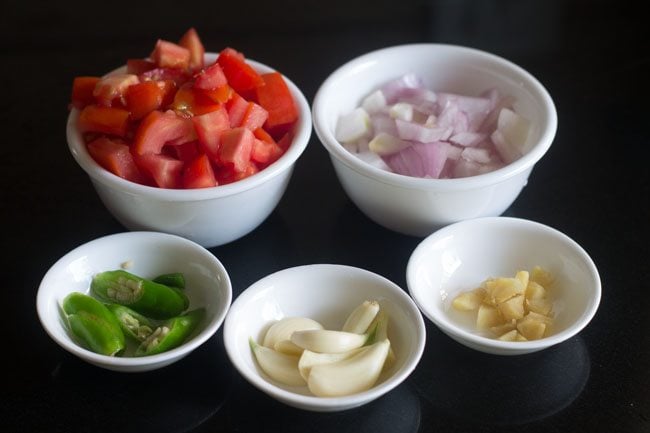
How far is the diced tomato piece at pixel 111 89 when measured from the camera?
61.5 inches

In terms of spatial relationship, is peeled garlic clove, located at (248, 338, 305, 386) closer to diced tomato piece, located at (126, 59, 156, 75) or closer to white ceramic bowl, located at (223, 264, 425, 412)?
white ceramic bowl, located at (223, 264, 425, 412)

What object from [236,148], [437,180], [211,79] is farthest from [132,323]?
[437,180]

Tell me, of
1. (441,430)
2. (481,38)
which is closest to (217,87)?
(441,430)

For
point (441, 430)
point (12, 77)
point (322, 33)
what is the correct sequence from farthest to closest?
1. point (322, 33)
2. point (12, 77)
3. point (441, 430)

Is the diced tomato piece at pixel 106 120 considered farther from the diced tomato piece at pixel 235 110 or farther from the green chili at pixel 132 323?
the green chili at pixel 132 323

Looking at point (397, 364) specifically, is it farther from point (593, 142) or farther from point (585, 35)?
point (585, 35)

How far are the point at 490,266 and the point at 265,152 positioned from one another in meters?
0.43

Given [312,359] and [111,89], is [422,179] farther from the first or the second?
[111,89]

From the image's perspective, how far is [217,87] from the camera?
156 centimetres

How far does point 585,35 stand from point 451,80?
613 millimetres

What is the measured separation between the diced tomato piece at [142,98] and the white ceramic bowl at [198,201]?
0.36ft

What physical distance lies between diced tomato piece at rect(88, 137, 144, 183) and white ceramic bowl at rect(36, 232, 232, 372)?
101 millimetres

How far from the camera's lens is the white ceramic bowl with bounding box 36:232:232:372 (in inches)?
54.7

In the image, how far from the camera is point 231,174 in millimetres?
1548
